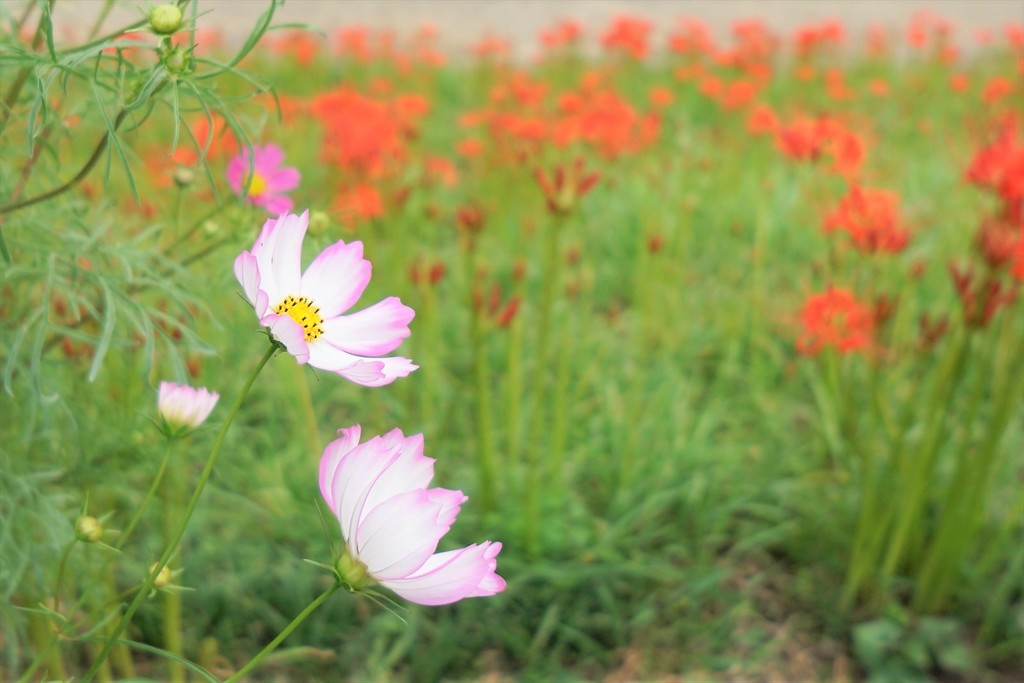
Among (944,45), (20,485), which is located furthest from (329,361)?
(944,45)

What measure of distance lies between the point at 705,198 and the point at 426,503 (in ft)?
8.43

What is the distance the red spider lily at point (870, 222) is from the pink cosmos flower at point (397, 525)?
3.83ft

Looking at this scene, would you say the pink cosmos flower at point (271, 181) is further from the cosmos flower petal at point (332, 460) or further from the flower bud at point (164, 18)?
the cosmos flower petal at point (332, 460)

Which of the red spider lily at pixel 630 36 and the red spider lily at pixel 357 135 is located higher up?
the red spider lily at pixel 630 36

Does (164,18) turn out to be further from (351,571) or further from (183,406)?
(351,571)

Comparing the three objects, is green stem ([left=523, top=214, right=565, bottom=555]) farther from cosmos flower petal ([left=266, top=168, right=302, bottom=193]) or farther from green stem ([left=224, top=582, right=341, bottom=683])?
green stem ([left=224, top=582, right=341, bottom=683])

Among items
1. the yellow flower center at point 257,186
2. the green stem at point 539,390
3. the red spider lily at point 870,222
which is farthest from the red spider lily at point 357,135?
the red spider lily at point 870,222

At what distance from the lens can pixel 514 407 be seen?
1.68 meters

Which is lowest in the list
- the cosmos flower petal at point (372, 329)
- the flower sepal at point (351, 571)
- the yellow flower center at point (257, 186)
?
the flower sepal at point (351, 571)

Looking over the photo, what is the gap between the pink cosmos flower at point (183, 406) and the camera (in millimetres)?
721

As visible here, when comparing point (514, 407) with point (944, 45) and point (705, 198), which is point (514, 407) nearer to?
point (705, 198)

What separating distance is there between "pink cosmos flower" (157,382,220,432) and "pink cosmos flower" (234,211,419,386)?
0.10 metres

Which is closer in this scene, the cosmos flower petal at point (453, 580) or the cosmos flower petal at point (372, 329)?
the cosmos flower petal at point (453, 580)

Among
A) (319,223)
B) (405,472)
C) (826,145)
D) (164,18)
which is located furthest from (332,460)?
(826,145)
